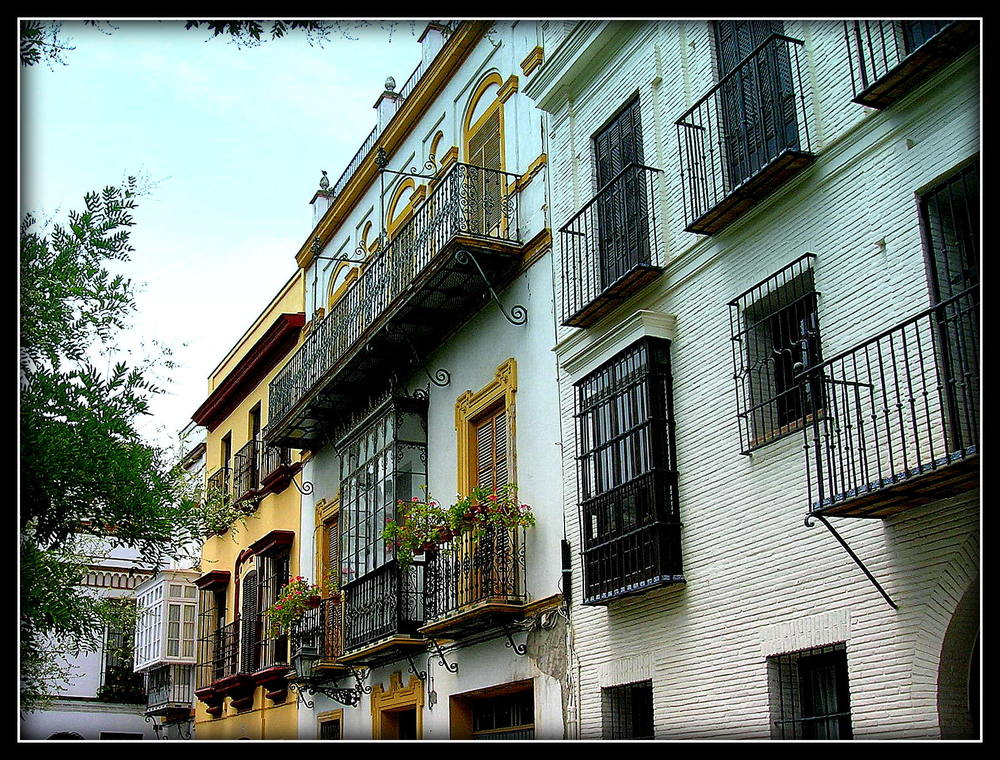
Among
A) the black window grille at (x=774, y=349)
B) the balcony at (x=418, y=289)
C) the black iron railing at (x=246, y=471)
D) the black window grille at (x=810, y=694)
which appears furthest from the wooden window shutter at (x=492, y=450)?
the black iron railing at (x=246, y=471)

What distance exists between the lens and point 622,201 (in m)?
12.9

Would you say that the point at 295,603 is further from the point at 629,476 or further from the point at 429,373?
the point at 629,476

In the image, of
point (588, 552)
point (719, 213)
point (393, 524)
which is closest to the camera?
point (719, 213)

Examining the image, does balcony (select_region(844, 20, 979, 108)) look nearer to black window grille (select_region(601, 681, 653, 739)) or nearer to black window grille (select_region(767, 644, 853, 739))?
→ black window grille (select_region(767, 644, 853, 739))

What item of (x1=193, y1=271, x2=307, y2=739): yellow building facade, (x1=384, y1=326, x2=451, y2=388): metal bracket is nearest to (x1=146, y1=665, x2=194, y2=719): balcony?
(x1=193, y1=271, x2=307, y2=739): yellow building facade

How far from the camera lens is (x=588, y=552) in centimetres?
1236

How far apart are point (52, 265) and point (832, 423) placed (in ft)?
19.6

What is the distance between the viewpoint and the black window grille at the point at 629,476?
37.3 ft

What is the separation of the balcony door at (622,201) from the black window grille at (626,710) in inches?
152

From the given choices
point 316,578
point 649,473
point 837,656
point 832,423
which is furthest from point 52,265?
point 316,578

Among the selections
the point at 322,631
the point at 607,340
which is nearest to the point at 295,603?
the point at 322,631

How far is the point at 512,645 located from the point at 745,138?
→ 6015 millimetres
